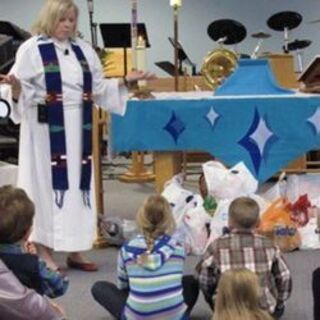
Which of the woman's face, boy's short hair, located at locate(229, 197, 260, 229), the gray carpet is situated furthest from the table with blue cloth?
boy's short hair, located at locate(229, 197, 260, 229)

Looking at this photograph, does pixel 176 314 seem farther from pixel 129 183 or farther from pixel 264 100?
pixel 129 183

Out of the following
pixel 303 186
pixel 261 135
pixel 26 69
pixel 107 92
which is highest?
pixel 26 69

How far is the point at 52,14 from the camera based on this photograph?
4.28m

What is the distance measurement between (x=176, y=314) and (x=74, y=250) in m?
1.30

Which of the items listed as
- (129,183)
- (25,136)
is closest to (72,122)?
(25,136)

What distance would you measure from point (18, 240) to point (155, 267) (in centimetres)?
72

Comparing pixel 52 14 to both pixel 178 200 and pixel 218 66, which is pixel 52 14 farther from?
pixel 218 66

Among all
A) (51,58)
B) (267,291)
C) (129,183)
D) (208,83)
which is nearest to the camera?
(267,291)

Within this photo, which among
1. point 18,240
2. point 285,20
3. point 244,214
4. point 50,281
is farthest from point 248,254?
point 285,20

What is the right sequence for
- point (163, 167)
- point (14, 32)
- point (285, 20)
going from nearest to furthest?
point (163, 167), point (14, 32), point (285, 20)

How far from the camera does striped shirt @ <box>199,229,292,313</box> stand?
3.22 metres

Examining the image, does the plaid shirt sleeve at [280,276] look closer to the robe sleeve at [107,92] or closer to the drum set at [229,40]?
the robe sleeve at [107,92]

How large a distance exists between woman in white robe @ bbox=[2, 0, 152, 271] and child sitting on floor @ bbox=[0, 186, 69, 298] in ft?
5.51

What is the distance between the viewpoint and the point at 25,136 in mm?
4395
